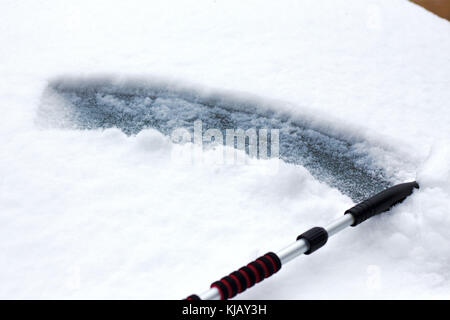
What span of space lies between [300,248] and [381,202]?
0.25 meters

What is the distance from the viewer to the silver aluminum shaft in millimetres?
840

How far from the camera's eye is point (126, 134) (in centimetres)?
140

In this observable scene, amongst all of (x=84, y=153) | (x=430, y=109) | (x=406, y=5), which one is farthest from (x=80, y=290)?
(x=406, y=5)

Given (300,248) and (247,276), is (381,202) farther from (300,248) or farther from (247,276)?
Result: (247,276)

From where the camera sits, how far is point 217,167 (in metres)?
1.24

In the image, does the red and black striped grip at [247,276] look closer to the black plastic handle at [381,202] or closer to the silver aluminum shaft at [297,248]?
the silver aluminum shaft at [297,248]

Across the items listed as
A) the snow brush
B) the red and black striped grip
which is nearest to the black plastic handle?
the snow brush

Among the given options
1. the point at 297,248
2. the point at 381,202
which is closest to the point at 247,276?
the point at 297,248

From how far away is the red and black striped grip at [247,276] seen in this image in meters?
0.85

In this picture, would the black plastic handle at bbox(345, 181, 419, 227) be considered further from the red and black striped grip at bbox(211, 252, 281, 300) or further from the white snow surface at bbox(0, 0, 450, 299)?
the red and black striped grip at bbox(211, 252, 281, 300)

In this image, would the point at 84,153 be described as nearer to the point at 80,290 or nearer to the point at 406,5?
the point at 80,290

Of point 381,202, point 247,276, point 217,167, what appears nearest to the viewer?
point 247,276

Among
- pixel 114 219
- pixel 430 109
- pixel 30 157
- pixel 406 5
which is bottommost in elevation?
pixel 114 219

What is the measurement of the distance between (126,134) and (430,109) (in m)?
0.94
